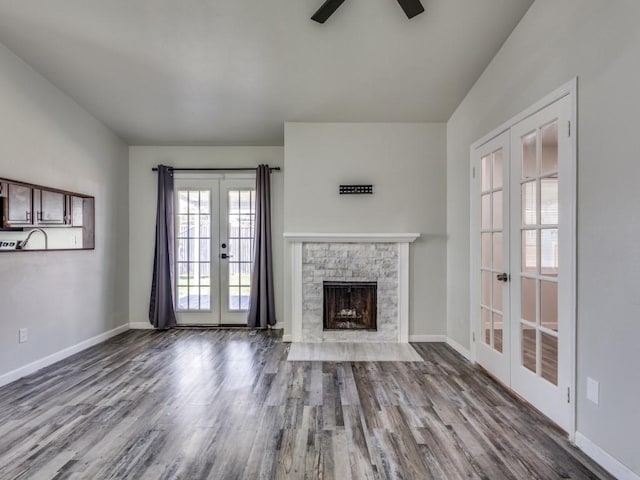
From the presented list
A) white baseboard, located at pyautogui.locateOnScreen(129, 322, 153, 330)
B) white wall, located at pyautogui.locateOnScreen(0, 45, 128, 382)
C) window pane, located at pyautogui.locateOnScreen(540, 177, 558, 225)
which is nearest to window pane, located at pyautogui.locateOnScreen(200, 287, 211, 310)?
white baseboard, located at pyautogui.locateOnScreen(129, 322, 153, 330)

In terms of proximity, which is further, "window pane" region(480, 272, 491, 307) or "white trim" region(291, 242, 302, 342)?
"white trim" region(291, 242, 302, 342)

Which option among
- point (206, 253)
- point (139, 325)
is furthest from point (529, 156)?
point (139, 325)

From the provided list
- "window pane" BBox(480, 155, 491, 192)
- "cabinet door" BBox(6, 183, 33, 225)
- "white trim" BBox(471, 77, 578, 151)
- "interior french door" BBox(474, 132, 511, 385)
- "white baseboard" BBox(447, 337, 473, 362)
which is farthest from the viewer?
"white baseboard" BBox(447, 337, 473, 362)

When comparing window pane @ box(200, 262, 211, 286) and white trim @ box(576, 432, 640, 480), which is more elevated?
window pane @ box(200, 262, 211, 286)

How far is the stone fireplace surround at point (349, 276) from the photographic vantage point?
4.31 m

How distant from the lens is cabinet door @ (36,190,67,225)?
3.44 meters

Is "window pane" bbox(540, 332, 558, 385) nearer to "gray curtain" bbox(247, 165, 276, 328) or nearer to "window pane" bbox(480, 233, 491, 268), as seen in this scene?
"window pane" bbox(480, 233, 491, 268)

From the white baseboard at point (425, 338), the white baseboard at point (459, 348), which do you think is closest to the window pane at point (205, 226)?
the white baseboard at point (425, 338)

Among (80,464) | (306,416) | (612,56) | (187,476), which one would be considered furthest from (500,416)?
(80,464)

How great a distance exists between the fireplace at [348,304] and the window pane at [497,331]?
4.78ft

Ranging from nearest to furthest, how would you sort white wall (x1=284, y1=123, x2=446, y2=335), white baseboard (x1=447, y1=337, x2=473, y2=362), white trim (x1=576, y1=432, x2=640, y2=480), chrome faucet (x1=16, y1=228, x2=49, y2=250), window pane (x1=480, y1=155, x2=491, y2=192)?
white trim (x1=576, y1=432, x2=640, y2=480) → chrome faucet (x1=16, y1=228, x2=49, y2=250) → window pane (x1=480, y1=155, x2=491, y2=192) → white baseboard (x1=447, y1=337, x2=473, y2=362) → white wall (x1=284, y1=123, x2=446, y2=335)

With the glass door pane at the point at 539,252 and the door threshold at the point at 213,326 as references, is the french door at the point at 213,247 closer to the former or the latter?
the door threshold at the point at 213,326

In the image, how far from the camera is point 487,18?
289 cm

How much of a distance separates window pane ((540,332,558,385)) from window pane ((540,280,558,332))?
8 centimetres
